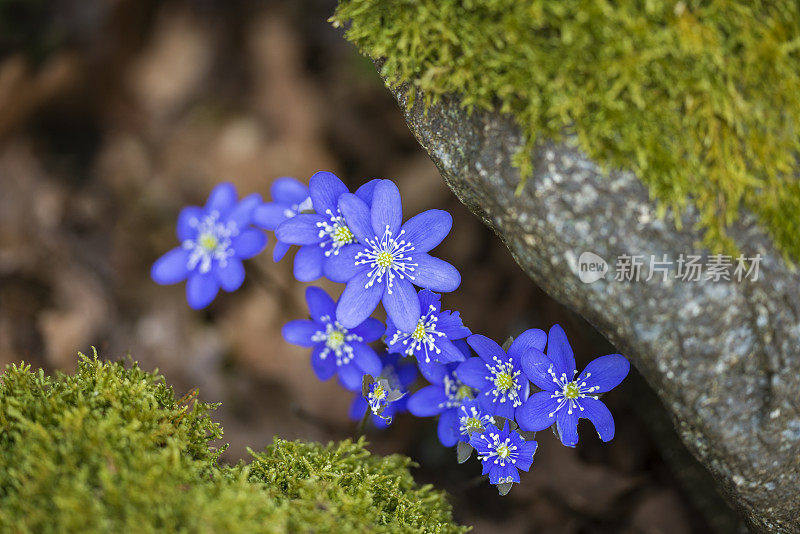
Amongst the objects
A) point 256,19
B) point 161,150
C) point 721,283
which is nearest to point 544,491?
point 721,283

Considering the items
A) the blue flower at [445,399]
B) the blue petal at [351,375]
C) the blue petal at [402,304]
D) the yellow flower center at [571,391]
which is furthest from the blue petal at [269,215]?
the yellow flower center at [571,391]

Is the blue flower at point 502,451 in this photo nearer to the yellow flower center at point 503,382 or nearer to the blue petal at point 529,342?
the yellow flower center at point 503,382

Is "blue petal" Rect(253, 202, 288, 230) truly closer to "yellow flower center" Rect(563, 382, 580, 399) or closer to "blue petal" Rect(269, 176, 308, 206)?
"blue petal" Rect(269, 176, 308, 206)

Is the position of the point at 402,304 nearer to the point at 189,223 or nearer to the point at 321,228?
the point at 321,228

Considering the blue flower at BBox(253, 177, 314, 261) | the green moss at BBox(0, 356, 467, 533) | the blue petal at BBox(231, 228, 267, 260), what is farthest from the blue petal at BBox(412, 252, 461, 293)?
the blue petal at BBox(231, 228, 267, 260)

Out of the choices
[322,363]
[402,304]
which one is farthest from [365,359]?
[402,304]

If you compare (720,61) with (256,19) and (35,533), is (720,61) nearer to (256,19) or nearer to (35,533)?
(35,533)
